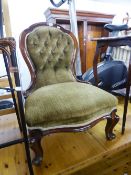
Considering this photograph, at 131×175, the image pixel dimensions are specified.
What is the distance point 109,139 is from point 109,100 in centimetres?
37

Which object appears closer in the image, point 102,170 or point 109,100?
point 109,100

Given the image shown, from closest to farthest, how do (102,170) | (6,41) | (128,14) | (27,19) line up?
(6,41) < (102,170) < (27,19) < (128,14)

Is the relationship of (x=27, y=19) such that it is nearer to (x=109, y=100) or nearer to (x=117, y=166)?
(x=109, y=100)

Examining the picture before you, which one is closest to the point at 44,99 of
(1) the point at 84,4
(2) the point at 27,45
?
(2) the point at 27,45

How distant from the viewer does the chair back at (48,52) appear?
3.48 ft

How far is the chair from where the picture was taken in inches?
30.1

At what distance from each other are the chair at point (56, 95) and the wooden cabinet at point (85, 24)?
0.81 m

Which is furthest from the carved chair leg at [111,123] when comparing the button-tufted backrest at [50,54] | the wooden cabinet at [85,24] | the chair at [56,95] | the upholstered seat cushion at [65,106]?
the wooden cabinet at [85,24]

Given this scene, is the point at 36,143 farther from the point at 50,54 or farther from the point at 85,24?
the point at 85,24

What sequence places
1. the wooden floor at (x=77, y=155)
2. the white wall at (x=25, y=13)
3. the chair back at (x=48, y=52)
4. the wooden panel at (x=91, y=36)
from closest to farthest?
the wooden floor at (x=77, y=155) → the chair back at (x=48, y=52) → the white wall at (x=25, y=13) → the wooden panel at (x=91, y=36)

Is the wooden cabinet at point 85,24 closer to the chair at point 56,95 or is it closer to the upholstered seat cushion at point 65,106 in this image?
the chair at point 56,95

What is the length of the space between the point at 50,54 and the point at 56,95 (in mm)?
445

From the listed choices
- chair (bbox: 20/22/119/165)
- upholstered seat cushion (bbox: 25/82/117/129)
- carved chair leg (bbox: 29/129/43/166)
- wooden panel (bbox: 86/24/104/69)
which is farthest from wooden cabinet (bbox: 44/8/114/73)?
carved chair leg (bbox: 29/129/43/166)

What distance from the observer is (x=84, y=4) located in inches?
94.4
